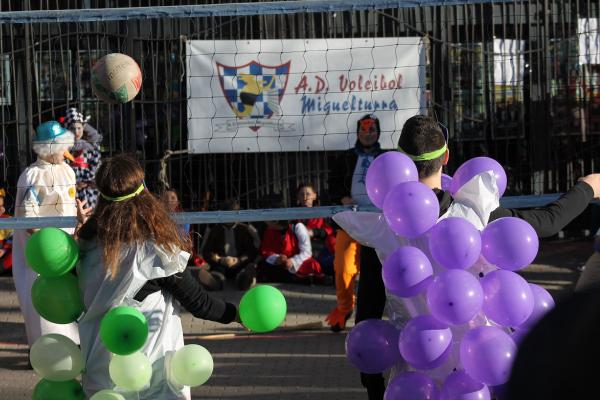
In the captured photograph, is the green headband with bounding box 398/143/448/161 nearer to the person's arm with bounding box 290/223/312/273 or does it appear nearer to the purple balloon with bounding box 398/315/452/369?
the purple balloon with bounding box 398/315/452/369

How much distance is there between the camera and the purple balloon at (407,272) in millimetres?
3461

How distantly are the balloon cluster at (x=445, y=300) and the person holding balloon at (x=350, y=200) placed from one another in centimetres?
390

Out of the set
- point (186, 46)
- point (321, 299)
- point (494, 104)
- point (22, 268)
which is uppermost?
point (186, 46)

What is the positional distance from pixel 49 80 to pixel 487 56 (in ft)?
15.0

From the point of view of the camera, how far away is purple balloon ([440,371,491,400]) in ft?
11.4

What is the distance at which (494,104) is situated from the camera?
36.0 ft

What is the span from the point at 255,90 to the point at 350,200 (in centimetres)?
258

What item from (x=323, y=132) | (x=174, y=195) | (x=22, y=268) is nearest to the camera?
(x=22, y=268)

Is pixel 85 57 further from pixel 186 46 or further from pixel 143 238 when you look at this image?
pixel 143 238

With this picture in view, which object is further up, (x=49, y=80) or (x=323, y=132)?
(x=49, y=80)

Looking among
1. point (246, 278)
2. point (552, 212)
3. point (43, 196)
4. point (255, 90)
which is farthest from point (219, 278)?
point (552, 212)

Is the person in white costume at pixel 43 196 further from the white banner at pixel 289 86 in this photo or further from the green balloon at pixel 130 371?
the green balloon at pixel 130 371

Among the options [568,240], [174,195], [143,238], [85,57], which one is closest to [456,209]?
[143,238]

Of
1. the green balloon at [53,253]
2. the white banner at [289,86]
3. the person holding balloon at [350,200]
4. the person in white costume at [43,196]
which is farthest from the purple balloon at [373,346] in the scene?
the white banner at [289,86]
